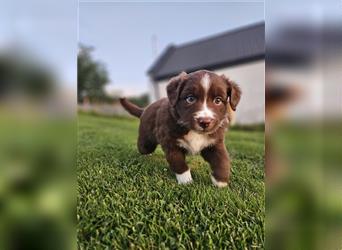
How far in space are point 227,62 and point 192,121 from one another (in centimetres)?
30

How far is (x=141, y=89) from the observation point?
4.23 ft

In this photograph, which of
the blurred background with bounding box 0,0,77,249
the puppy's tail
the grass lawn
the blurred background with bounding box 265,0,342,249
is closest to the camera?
the blurred background with bounding box 0,0,77,249

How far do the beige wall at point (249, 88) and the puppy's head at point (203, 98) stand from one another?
37 mm

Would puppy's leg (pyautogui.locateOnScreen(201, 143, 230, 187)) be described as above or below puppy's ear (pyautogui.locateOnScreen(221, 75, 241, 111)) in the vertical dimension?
below

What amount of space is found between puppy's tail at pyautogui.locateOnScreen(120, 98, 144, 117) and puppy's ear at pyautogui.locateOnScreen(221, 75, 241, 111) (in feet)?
1.13

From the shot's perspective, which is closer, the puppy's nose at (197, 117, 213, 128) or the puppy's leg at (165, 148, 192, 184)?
the puppy's nose at (197, 117, 213, 128)

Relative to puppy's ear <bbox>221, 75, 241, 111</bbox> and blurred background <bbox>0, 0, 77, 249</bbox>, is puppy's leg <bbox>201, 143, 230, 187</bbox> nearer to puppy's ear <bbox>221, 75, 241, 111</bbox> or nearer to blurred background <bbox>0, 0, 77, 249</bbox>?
puppy's ear <bbox>221, 75, 241, 111</bbox>

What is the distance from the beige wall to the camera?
109 cm

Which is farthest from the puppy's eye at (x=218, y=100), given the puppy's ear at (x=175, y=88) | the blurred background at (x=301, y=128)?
the blurred background at (x=301, y=128)

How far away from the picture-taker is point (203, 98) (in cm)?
103

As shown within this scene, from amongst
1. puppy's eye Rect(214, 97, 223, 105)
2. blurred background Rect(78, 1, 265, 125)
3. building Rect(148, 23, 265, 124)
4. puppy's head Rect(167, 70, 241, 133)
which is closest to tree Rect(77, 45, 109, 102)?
blurred background Rect(78, 1, 265, 125)

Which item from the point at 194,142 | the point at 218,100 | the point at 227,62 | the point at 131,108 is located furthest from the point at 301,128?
the point at 131,108

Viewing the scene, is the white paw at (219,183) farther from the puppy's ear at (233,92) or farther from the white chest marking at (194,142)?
the puppy's ear at (233,92)

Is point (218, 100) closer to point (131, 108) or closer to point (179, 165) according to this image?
point (179, 165)
